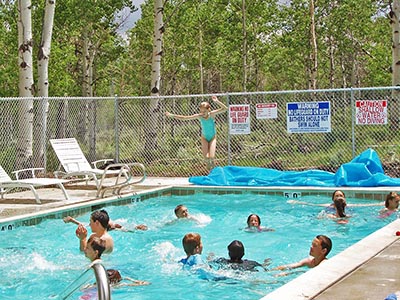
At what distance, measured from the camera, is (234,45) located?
36688 millimetres

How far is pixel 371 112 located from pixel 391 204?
14.7ft

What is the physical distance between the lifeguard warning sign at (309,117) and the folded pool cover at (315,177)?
1.27 meters

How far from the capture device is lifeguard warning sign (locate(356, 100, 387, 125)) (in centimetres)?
1415

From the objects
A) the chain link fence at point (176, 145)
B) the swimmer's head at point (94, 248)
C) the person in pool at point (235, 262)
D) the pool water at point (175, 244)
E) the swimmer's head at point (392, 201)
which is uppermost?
the chain link fence at point (176, 145)

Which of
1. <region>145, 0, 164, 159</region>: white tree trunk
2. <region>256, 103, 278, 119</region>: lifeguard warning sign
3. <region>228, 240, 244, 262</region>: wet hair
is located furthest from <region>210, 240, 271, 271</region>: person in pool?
<region>145, 0, 164, 159</region>: white tree trunk

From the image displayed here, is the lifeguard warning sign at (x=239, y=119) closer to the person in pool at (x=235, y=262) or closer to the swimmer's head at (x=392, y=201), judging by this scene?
the swimmer's head at (x=392, y=201)

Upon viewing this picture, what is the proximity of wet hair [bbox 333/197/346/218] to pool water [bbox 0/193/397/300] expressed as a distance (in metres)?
0.18

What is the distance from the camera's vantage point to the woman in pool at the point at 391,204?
10.2m

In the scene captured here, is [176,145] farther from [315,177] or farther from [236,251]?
[236,251]

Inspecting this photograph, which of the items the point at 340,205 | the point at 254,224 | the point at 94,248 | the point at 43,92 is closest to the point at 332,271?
the point at 94,248

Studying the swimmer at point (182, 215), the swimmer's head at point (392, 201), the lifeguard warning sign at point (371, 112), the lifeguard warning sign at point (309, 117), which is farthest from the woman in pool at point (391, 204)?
the lifeguard warning sign at point (309, 117)

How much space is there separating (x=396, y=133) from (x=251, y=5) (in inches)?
648

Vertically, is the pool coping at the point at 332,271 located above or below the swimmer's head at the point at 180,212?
above

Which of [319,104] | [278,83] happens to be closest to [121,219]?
[319,104]
